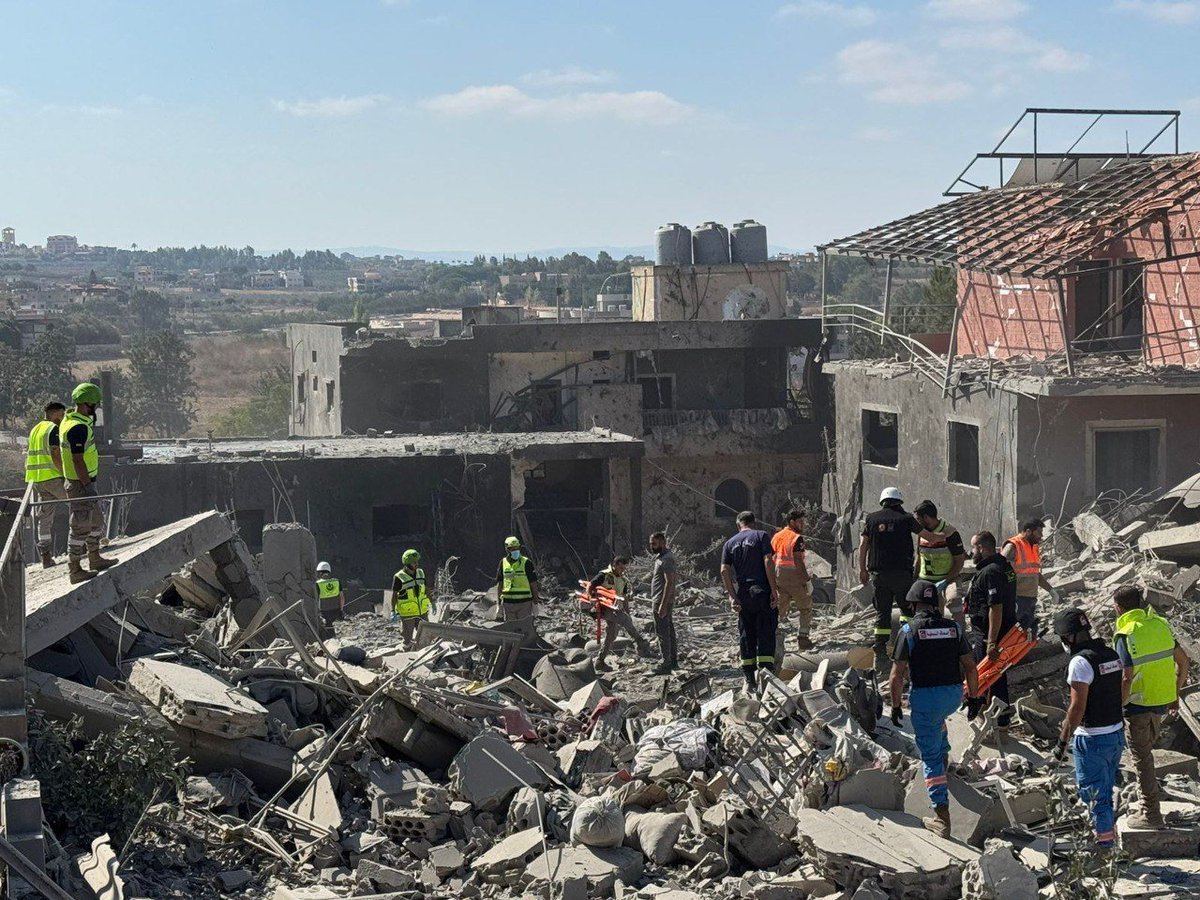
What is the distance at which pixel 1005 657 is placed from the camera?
461 inches

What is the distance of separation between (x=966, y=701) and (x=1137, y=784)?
4.95ft

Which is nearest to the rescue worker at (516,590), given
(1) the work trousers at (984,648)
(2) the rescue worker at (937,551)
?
(2) the rescue worker at (937,551)

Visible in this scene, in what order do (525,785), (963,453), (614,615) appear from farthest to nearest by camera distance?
(963,453)
(614,615)
(525,785)

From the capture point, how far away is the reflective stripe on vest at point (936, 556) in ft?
41.6

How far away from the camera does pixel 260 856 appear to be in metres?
9.58

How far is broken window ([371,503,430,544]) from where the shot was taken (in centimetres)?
2788

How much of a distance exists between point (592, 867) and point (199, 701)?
299cm

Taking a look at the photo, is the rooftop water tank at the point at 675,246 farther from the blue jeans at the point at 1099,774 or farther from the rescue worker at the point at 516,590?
the blue jeans at the point at 1099,774

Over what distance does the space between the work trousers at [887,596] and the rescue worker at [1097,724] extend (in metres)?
3.36

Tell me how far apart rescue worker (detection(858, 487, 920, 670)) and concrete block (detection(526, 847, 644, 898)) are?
12.7 feet

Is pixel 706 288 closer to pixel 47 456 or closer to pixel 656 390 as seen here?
pixel 656 390

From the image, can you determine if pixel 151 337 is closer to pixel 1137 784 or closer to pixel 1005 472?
pixel 1005 472

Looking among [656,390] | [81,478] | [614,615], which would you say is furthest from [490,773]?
[656,390]

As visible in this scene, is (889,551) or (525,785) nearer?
(525,785)
